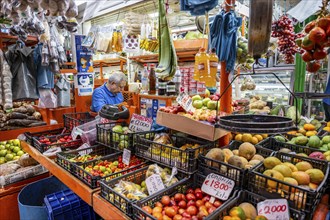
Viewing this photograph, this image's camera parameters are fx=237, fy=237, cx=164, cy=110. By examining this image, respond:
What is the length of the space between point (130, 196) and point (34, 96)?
7.89 feet

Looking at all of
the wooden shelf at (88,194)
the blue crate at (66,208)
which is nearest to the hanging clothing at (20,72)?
the wooden shelf at (88,194)

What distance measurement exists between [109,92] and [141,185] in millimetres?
2490

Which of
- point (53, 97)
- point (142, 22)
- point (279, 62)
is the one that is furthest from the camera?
point (279, 62)

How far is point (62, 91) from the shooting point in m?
3.70

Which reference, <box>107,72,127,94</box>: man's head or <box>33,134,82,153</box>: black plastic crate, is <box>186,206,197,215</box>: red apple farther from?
<box>107,72,127,94</box>: man's head

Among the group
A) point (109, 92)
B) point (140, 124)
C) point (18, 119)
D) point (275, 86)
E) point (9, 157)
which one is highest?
point (275, 86)

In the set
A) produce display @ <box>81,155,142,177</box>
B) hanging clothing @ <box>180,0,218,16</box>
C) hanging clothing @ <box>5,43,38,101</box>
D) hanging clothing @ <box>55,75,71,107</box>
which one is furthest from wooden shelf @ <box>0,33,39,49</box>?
hanging clothing @ <box>180,0,218,16</box>

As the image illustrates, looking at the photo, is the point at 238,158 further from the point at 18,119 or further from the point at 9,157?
the point at 9,157

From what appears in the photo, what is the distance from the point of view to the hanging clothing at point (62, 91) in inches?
142

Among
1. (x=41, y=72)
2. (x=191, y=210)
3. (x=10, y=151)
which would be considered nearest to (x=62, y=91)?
(x=41, y=72)

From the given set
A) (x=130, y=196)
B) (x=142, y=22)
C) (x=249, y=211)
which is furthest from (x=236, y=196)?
(x=142, y=22)

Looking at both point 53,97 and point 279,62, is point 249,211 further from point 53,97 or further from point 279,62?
point 279,62

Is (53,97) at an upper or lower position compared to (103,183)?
upper

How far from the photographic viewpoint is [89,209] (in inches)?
101
